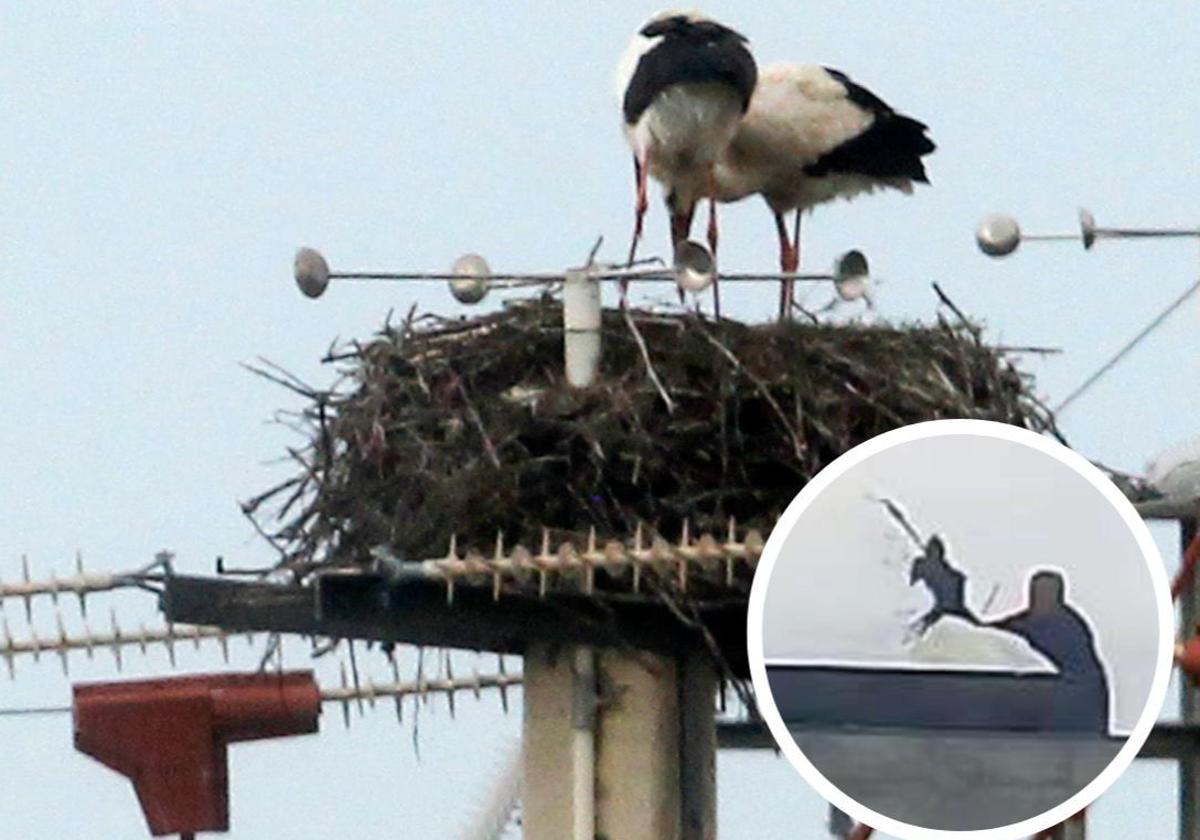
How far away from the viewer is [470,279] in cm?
777

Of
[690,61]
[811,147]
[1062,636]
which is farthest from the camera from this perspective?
[811,147]

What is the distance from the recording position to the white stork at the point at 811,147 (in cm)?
1159

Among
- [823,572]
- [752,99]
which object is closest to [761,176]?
[752,99]

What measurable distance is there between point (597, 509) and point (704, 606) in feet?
2.18

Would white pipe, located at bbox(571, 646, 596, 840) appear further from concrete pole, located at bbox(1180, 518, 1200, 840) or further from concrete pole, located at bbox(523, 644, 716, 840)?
concrete pole, located at bbox(1180, 518, 1200, 840)

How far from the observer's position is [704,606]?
7.11 meters

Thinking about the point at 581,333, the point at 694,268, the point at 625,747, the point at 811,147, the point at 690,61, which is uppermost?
the point at 690,61

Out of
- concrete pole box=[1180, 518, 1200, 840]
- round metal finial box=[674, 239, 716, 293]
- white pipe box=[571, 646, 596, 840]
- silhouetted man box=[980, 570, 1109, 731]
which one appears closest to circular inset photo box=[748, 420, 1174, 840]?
silhouetted man box=[980, 570, 1109, 731]

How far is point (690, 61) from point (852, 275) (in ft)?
9.23

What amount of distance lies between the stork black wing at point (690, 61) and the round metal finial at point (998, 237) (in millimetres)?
3532

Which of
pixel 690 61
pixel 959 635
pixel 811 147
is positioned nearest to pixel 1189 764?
pixel 959 635

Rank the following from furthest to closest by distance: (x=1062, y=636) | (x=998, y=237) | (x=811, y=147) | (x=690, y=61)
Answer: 1. (x=811, y=147)
2. (x=690, y=61)
3. (x=998, y=237)
4. (x=1062, y=636)

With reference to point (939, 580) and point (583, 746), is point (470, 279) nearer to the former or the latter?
point (583, 746)

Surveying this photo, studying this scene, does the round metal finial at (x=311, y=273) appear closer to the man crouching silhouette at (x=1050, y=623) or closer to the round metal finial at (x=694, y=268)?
the round metal finial at (x=694, y=268)
